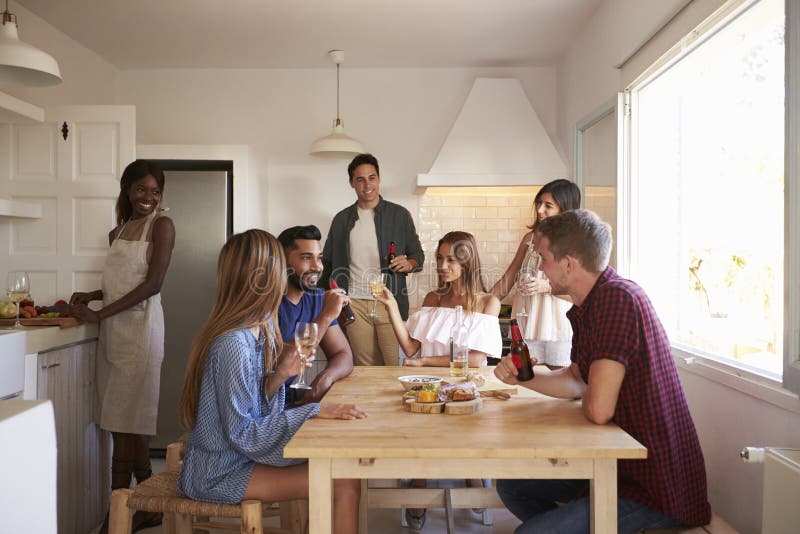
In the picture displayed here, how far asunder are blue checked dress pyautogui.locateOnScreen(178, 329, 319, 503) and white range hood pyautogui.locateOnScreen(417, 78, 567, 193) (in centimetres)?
271

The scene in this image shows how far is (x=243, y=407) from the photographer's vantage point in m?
1.74

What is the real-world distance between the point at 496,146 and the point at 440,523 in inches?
96.6

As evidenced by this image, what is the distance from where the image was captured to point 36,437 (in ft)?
3.37

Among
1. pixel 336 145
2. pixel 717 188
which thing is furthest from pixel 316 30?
pixel 717 188

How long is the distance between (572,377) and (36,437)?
144cm

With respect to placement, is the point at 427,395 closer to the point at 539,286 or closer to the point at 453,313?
the point at 453,313

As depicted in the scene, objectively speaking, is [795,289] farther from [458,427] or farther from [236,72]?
[236,72]

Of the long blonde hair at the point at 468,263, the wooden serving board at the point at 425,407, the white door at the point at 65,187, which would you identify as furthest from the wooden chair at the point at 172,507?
the white door at the point at 65,187

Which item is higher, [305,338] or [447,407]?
[305,338]

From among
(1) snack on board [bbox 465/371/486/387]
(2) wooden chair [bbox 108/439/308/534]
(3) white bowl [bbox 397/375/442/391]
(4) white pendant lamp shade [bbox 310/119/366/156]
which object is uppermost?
(4) white pendant lamp shade [bbox 310/119/366/156]

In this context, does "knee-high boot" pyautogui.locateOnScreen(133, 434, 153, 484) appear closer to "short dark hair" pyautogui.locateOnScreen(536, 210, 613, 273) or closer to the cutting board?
the cutting board

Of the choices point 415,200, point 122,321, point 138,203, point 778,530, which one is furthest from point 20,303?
point 778,530

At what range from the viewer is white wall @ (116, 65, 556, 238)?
16.0 feet

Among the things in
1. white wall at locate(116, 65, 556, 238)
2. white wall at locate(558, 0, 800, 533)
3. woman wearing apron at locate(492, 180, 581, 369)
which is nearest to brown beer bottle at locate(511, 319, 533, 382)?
white wall at locate(558, 0, 800, 533)
